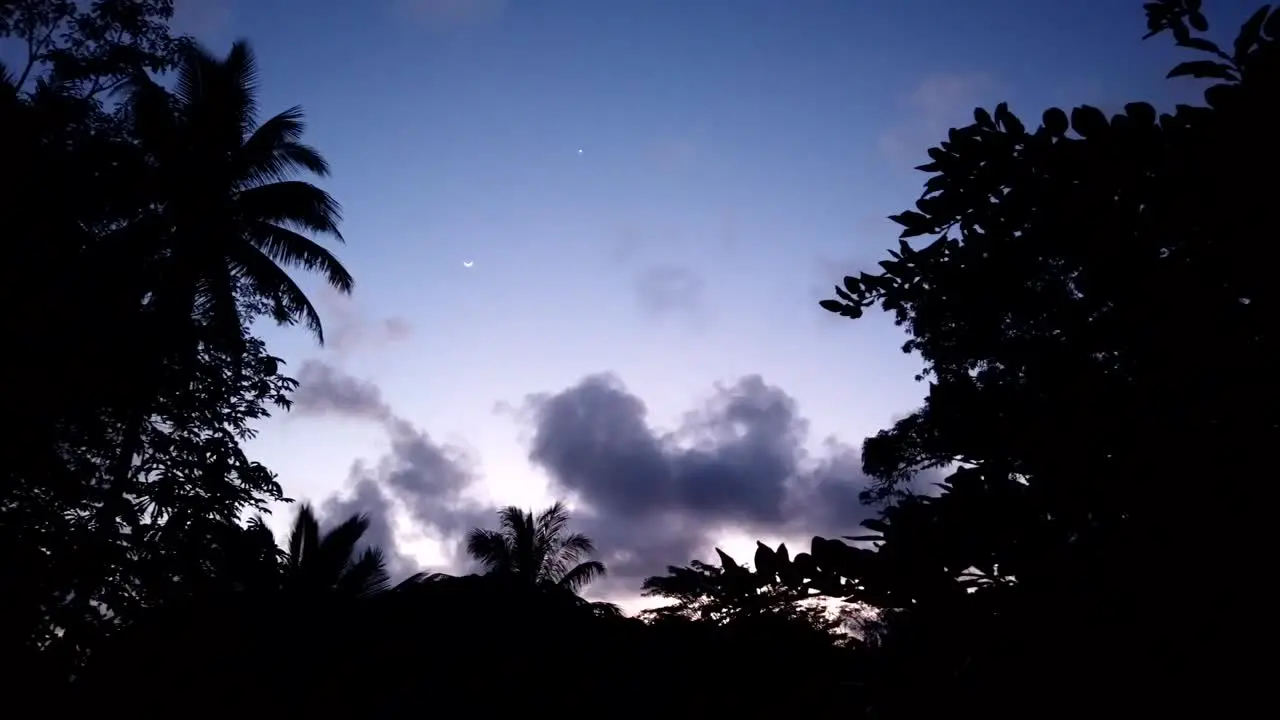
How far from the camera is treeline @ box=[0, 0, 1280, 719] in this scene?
44.0 inches

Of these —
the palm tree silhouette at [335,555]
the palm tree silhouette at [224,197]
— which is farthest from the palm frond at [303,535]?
the palm tree silhouette at [224,197]

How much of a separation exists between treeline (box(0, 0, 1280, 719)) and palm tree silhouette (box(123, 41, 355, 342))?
0.06 metres

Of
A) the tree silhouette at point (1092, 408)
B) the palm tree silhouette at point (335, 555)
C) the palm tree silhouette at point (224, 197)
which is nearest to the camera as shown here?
the tree silhouette at point (1092, 408)

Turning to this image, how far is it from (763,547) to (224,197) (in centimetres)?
1647

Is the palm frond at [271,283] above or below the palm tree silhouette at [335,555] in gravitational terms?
above

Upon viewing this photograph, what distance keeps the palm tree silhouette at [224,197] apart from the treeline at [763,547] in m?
0.06

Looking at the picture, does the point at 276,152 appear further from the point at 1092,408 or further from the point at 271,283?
the point at 1092,408

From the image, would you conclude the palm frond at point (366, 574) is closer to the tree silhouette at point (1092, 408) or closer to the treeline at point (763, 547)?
the treeline at point (763, 547)

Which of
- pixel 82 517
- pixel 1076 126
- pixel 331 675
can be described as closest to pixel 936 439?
pixel 1076 126

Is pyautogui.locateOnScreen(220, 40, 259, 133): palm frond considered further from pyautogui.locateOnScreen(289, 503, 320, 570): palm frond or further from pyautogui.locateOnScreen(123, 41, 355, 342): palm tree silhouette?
pyautogui.locateOnScreen(289, 503, 320, 570): palm frond

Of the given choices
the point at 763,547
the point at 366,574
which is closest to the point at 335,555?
the point at 366,574

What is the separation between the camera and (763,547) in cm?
136

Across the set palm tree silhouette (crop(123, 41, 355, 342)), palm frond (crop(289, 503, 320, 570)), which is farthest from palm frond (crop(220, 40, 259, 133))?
palm frond (crop(289, 503, 320, 570))

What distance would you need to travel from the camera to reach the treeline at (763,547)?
1.12m
